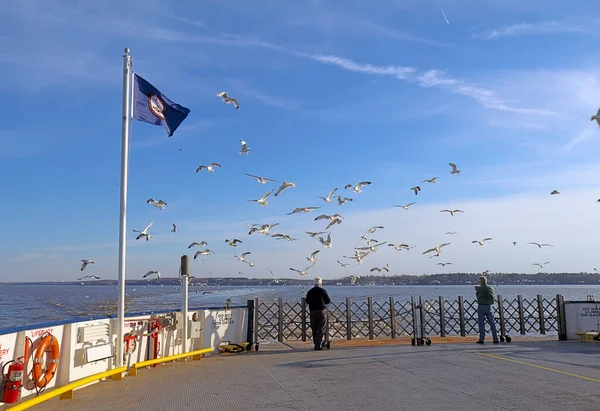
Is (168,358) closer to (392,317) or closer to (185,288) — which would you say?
(185,288)

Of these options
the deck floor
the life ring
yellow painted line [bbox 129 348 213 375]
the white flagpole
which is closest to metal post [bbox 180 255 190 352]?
yellow painted line [bbox 129 348 213 375]

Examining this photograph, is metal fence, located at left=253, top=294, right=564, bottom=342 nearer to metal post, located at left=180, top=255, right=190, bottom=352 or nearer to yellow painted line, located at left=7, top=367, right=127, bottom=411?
metal post, located at left=180, top=255, right=190, bottom=352

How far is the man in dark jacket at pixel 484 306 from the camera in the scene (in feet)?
48.5

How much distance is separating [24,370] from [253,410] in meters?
3.10

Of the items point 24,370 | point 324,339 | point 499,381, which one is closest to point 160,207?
Result: point 324,339

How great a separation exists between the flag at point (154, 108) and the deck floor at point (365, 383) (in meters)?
4.81

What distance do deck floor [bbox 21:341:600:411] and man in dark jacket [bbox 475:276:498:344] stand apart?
77.7 inches

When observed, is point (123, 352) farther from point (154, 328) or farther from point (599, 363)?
point (599, 363)

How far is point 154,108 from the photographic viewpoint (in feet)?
35.1

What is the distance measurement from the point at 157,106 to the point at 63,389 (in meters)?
5.46

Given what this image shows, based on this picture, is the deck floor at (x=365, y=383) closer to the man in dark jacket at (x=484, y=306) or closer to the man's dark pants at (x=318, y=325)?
the man's dark pants at (x=318, y=325)

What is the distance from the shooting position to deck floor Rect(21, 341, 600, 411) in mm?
7383

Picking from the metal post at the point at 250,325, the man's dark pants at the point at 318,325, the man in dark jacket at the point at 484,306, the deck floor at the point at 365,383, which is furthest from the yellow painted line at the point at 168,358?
the man in dark jacket at the point at 484,306

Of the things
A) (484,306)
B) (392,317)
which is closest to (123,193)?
(484,306)
